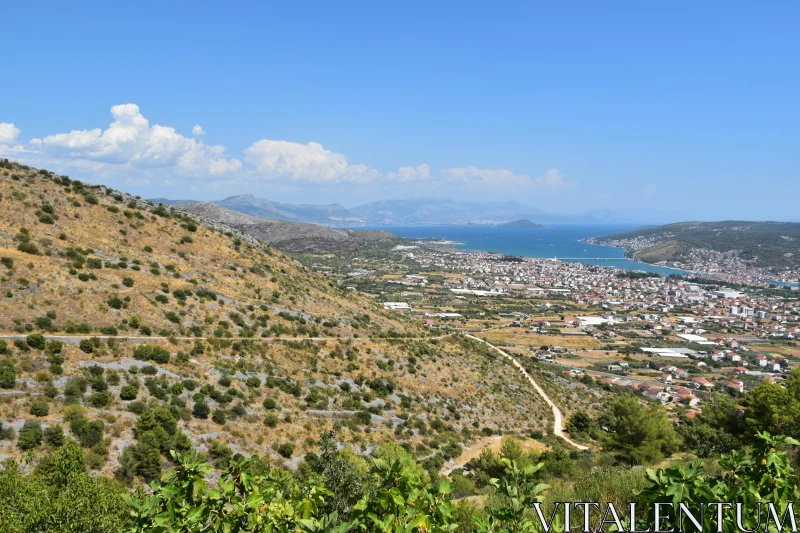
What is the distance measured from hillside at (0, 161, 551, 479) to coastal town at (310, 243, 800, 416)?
23.4 m

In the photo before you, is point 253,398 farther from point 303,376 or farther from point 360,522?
point 360,522

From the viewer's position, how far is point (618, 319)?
110 metres

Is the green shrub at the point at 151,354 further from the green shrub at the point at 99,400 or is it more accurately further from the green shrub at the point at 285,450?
the green shrub at the point at 285,450

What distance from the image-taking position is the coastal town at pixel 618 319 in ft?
219

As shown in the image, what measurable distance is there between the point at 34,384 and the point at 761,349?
113134mm

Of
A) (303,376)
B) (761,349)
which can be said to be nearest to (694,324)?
(761,349)

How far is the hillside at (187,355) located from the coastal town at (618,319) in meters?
23.4

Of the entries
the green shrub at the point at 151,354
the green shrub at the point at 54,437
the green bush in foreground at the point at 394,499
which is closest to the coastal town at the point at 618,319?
the green shrub at the point at 151,354

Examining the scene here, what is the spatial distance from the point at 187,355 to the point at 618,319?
110359 millimetres

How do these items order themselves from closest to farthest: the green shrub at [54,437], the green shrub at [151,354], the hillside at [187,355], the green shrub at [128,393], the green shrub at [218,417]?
the green shrub at [54,437] → the hillside at [187,355] → the green shrub at [128,393] → the green shrub at [218,417] → the green shrub at [151,354]

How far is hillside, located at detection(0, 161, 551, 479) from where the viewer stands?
1761 centimetres

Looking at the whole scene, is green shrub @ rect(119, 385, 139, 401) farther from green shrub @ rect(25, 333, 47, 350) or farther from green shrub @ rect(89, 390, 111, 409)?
green shrub @ rect(25, 333, 47, 350)

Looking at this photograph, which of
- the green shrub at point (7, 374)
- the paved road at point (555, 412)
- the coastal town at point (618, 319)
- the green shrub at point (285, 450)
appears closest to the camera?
the green shrub at point (7, 374)

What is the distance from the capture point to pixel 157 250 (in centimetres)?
3481
